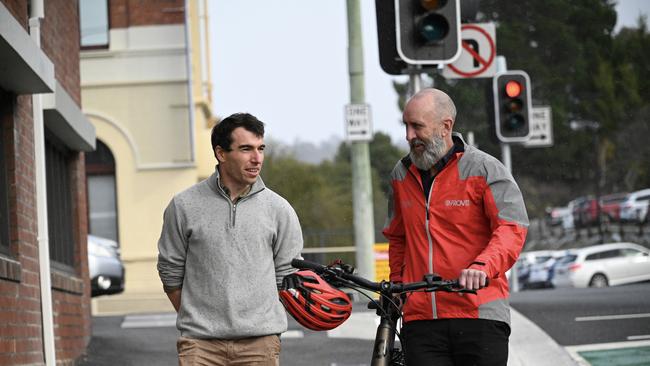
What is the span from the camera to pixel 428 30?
9.11m

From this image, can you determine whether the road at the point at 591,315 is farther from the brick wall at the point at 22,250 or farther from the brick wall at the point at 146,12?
the brick wall at the point at 146,12

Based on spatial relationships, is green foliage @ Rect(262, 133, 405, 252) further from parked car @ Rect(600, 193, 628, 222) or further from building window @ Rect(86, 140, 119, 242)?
building window @ Rect(86, 140, 119, 242)

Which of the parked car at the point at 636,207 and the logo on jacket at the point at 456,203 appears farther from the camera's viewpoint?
the parked car at the point at 636,207

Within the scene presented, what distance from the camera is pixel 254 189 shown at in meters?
5.78

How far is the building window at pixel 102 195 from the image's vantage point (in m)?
28.1

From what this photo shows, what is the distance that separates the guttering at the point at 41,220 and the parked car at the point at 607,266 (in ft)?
93.7

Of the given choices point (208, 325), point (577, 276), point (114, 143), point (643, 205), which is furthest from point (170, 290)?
point (643, 205)

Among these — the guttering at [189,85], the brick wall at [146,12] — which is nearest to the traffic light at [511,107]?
the guttering at [189,85]

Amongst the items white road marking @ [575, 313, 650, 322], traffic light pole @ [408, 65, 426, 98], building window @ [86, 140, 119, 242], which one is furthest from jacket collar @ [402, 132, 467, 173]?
building window @ [86, 140, 119, 242]

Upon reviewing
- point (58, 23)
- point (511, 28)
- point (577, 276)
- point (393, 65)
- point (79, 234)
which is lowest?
point (577, 276)

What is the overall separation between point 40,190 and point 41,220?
241mm

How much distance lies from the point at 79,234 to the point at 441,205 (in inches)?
351

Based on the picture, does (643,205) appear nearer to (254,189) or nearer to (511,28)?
(511,28)

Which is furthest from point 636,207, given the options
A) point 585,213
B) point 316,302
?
point 316,302
